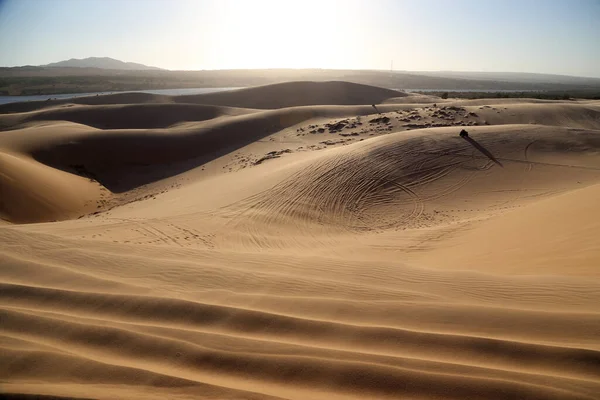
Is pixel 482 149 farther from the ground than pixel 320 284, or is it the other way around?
pixel 482 149

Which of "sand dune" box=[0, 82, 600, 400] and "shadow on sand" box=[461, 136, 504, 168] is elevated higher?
"shadow on sand" box=[461, 136, 504, 168]

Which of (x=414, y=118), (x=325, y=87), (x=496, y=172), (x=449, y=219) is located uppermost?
(x=325, y=87)

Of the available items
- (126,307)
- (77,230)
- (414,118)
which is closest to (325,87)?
(414,118)

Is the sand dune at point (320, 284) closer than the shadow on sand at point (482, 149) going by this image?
Yes

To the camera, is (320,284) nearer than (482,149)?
Yes

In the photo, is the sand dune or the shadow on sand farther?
the shadow on sand

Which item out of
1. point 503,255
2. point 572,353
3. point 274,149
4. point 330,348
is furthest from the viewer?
point 274,149

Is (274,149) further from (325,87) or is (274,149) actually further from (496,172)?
(325,87)

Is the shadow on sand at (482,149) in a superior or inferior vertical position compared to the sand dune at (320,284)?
superior
